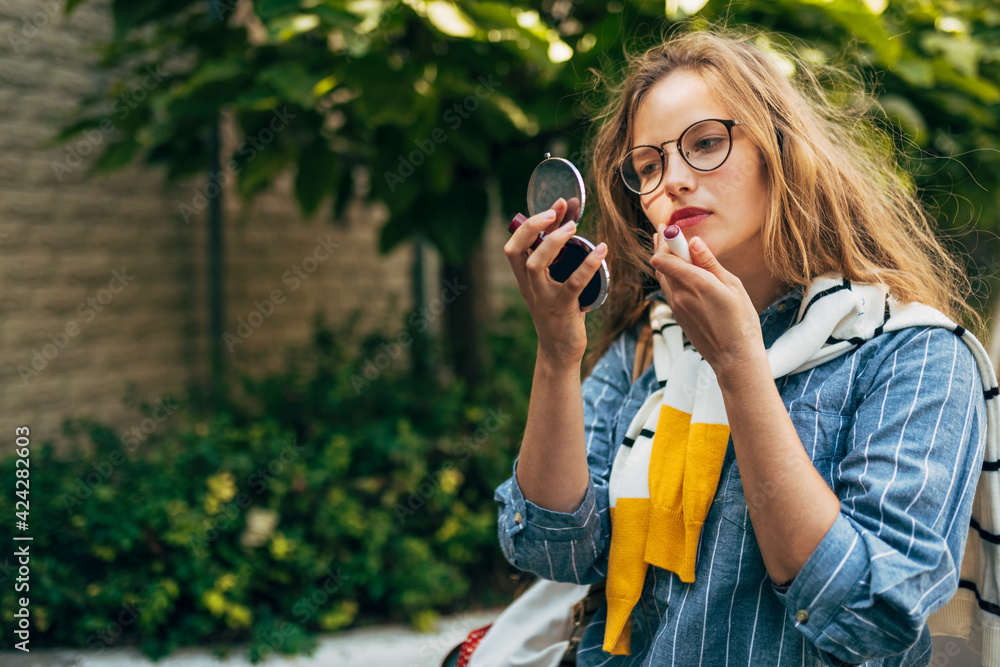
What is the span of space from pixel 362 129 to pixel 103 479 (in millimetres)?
1779

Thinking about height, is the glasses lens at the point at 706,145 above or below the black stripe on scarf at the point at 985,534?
above

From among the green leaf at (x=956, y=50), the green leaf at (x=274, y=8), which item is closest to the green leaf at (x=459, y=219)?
the green leaf at (x=274, y=8)

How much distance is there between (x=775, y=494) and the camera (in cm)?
99

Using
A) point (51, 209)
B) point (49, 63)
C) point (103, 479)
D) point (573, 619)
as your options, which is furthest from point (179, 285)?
point (573, 619)

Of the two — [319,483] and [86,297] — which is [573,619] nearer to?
[319,483]

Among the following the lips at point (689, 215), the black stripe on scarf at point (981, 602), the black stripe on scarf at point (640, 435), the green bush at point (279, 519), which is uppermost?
the lips at point (689, 215)

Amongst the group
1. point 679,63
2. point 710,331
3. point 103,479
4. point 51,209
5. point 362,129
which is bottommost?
point 103,479

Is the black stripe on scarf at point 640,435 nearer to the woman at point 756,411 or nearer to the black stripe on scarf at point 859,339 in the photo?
the woman at point 756,411

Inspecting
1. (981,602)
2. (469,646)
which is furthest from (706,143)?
(469,646)

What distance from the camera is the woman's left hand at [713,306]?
102 centimetres

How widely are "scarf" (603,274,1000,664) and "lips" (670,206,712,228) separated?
0.23m

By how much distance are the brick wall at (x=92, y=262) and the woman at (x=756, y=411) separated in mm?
2169

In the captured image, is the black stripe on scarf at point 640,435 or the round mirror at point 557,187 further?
the black stripe on scarf at point 640,435

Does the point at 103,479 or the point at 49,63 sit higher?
the point at 49,63
